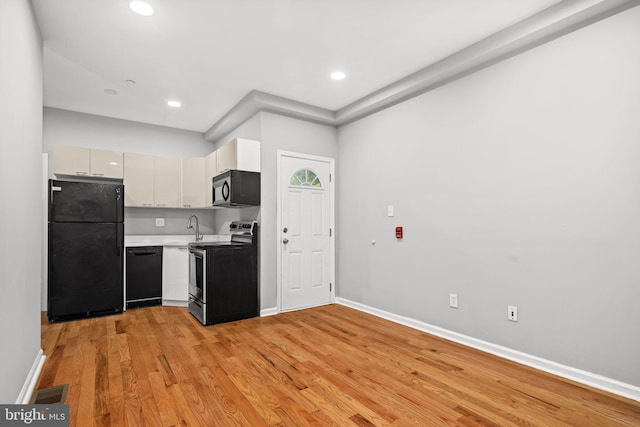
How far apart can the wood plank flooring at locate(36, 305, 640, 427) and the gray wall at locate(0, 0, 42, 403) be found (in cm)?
45

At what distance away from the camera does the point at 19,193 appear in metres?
1.99

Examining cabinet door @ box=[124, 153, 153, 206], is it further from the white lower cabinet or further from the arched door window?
the arched door window

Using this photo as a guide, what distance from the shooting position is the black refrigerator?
3830 millimetres

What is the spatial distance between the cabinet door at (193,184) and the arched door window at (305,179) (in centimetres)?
167

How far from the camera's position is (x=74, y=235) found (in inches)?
154

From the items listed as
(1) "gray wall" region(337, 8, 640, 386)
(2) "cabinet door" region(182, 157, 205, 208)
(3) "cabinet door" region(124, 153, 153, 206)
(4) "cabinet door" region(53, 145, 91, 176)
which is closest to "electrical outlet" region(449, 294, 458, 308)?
(1) "gray wall" region(337, 8, 640, 386)

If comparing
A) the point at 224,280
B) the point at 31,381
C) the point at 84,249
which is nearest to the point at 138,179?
the point at 84,249

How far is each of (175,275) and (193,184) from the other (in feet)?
4.76

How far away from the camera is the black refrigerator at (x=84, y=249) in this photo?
12.6 ft

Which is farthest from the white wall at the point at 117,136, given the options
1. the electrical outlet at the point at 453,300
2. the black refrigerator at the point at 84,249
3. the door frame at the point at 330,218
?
the electrical outlet at the point at 453,300

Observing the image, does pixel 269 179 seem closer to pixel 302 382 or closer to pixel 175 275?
pixel 175 275

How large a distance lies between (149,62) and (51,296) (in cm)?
297

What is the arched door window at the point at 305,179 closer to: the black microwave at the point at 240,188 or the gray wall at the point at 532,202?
the black microwave at the point at 240,188

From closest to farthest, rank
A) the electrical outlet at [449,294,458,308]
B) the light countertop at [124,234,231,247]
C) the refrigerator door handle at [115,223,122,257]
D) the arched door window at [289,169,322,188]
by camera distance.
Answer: the electrical outlet at [449,294,458,308] < the refrigerator door handle at [115,223,122,257] < the arched door window at [289,169,322,188] < the light countertop at [124,234,231,247]
